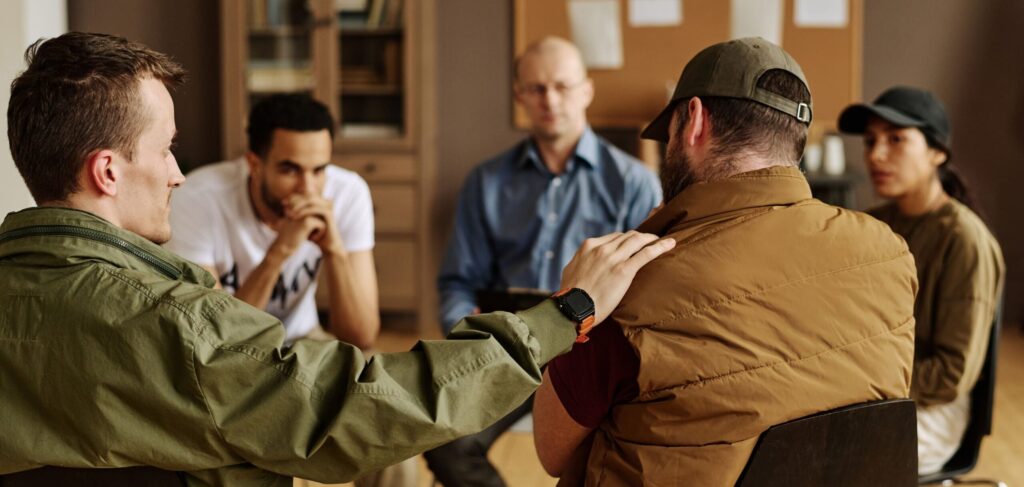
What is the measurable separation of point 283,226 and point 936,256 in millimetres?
1491

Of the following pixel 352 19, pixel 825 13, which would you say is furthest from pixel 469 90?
pixel 825 13

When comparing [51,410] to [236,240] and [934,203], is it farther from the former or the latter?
[934,203]

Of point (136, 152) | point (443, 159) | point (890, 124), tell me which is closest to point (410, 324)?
point (443, 159)

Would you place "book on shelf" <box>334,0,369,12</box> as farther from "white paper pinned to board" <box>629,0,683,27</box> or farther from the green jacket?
the green jacket

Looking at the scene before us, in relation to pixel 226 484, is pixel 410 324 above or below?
below

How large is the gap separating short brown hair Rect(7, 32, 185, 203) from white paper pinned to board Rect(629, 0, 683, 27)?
4.38 meters

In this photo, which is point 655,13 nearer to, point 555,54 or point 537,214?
point 555,54

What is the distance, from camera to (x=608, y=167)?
121 inches

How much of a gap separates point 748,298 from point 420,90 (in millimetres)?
4150

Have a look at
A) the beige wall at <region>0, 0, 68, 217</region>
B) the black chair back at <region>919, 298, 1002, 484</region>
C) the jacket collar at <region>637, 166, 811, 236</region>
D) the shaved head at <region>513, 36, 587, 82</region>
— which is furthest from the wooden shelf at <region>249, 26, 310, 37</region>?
the jacket collar at <region>637, 166, 811, 236</region>

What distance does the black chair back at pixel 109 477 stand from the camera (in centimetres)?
115

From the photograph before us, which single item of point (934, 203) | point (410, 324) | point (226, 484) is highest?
point (934, 203)

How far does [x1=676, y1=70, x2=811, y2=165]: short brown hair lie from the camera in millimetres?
1431

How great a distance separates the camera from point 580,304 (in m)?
1.30
